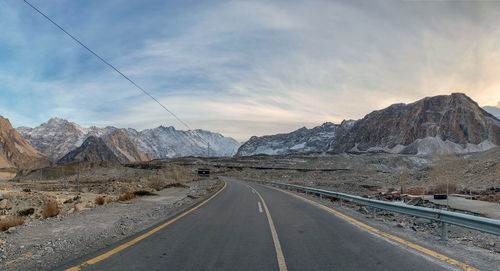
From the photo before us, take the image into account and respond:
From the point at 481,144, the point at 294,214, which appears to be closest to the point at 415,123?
the point at 481,144

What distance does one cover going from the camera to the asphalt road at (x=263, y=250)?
5383 mm

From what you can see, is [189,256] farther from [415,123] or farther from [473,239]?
[415,123]

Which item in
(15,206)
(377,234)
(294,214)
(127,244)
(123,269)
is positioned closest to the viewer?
(123,269)

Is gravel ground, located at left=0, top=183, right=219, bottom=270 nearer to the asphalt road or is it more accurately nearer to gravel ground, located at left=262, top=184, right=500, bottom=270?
the asphalt road

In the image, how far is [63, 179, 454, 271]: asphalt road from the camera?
5.38m


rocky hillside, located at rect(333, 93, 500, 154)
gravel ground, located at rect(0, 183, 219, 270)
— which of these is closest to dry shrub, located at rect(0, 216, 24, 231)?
gravel ground, located at rect(0, 183, 219, 270)

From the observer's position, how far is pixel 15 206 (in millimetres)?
19719

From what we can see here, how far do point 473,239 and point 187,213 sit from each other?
9770 millimetres

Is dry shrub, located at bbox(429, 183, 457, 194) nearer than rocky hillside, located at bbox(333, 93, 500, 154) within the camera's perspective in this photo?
Yes

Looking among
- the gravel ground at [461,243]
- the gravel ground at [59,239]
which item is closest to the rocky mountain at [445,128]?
the gravel ground at [461,243]

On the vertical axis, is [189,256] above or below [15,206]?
above

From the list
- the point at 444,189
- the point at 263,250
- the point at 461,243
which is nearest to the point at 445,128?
the point at 444,189

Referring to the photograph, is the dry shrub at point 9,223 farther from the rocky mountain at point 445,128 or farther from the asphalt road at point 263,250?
the rocky mountain at point 445,128

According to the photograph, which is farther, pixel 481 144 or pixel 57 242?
pixel 481 144
